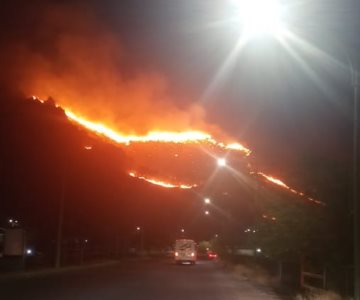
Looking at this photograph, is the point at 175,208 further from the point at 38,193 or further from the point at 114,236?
the point at 38,193

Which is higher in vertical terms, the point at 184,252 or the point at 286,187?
the point at 184,252

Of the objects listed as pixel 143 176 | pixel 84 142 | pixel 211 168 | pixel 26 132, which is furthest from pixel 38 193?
pixel 143 176

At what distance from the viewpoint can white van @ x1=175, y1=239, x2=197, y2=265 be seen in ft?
236

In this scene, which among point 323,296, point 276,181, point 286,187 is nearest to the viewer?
point 323,296

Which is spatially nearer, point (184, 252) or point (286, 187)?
point (286, 187)

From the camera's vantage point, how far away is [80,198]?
6481cm

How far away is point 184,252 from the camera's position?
72.1m

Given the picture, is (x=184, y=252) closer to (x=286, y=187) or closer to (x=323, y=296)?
(x=286, y=187)

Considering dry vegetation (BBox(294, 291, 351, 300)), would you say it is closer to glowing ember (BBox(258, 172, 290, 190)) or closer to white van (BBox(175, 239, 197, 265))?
glowing ember (BBox(258, 172, 290, 190))

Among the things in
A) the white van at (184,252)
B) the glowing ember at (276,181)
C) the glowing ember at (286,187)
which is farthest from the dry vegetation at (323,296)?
the white van at (184,252)

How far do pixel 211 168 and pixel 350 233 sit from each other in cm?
5726

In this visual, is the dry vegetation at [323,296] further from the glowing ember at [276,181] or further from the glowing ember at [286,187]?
the glowing ember at [276,181]

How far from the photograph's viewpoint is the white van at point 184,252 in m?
71.9

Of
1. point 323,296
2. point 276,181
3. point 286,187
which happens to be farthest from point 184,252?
point 323,296
